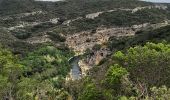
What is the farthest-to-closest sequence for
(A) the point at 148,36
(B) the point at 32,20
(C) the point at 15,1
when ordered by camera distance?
(C) the point at 15,1, (B) the point at 32,20, (A) the point at 148,36

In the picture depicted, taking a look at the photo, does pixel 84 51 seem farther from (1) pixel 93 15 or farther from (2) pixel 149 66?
(2) pixel 149 66

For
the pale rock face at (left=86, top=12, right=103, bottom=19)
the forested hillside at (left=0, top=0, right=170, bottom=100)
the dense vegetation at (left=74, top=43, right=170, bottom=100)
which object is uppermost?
the dense vegetation at (left=74, top=43, right=170, bottom=100)

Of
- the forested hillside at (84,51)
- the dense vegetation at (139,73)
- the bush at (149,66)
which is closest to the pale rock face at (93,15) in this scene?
the forested hillside at (84,51)

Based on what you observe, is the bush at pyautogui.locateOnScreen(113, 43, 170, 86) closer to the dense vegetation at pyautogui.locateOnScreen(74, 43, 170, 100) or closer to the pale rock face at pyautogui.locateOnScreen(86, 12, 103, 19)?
the dense vegetation at pyautogui.locateOnScreen(74, 43, 170, 100)

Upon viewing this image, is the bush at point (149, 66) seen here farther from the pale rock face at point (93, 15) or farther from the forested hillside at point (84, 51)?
the pale rock face at point (93, 15)

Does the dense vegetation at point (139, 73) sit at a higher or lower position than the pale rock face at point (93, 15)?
higher

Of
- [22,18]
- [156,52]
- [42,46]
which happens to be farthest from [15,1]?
[156,52]

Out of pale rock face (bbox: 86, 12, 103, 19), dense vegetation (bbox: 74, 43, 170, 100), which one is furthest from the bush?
pale rock face (bbox: 86, 12, 103, 19)

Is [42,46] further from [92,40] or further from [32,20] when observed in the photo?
[32,20]
